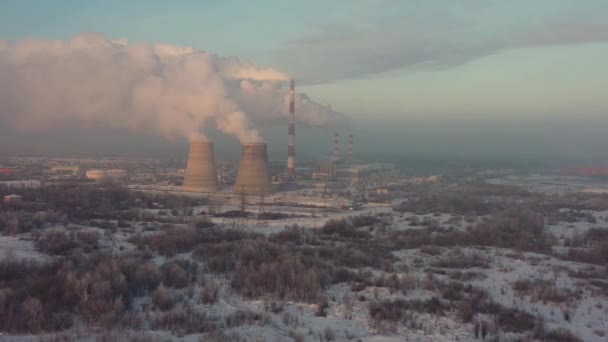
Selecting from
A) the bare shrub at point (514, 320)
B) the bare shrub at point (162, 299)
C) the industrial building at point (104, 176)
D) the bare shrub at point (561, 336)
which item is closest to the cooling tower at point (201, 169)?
the industrial building at point (104, 176)

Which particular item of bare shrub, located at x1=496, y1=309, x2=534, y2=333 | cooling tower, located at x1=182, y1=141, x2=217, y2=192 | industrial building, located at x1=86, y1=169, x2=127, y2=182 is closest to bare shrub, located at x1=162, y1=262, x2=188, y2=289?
bare shrub, located at x1=496, y1=309, x2=534, y2=333

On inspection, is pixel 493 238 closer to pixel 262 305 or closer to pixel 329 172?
pixel 262 305

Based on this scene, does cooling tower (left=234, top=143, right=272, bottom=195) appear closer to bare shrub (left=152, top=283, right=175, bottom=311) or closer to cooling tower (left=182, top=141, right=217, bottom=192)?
cooling tower (left=182, top=141, right=217, bottom=192)

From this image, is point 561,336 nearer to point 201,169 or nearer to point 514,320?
point 514,320

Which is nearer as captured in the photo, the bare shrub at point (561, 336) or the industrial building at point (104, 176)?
the bare shrub at point (561, 336)

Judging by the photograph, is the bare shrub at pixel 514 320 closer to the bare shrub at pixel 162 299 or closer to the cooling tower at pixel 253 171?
the bare shrub at pixel 162 299

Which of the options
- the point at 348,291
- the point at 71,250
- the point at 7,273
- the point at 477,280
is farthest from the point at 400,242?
the point at 7,273
